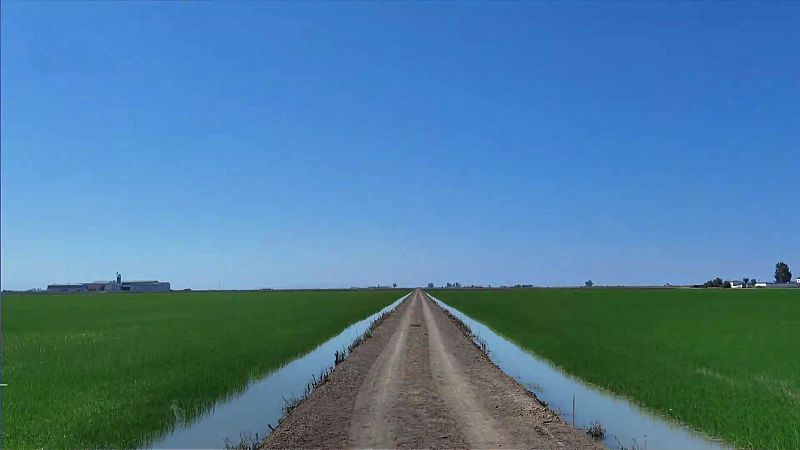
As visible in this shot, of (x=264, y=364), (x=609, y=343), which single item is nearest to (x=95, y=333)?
(x=264, y=364)

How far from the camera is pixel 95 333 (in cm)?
4159

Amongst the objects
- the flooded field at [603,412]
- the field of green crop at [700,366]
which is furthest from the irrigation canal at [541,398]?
the field of green crop at [700,366]

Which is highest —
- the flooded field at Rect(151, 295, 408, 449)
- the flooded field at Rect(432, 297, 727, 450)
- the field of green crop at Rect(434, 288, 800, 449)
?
the field of green crop at Rect(434, 288, 800, 449)

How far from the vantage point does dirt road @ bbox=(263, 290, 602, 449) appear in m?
12.9

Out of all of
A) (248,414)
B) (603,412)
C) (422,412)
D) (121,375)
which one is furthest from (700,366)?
(121,375)

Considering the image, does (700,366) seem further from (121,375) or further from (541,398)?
(121,375)

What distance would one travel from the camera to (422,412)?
15.2 m

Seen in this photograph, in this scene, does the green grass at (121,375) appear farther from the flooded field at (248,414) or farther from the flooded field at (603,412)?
the flooded field at (603,412)

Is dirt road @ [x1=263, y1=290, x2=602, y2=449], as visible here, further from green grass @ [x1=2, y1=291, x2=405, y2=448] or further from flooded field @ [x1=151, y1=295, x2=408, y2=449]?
green grass @ [x1=2, y1=291, x2=405, y2=448]

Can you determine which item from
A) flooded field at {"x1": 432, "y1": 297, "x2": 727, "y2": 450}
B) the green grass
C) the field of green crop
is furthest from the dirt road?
the green grass

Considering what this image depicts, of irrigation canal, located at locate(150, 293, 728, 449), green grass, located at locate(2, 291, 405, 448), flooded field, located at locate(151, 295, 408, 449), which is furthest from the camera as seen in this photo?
green grass, located at locate(2, 291, 405, 448)

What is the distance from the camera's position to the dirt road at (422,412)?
1285 centimetres

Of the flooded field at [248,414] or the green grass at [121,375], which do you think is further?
the green grass at [121,375]

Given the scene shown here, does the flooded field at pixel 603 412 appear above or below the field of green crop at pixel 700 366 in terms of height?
below
